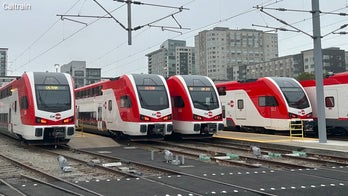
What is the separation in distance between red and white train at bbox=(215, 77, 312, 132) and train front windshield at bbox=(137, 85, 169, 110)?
18.4 ft

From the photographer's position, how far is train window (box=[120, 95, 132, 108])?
61.6 ft

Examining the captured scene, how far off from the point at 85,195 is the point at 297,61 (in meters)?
92.5

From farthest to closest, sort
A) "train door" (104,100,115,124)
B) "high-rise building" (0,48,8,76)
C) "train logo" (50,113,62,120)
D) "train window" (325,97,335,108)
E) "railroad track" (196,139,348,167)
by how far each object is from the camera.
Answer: "high-rise building" (0,48,8,76), "train door" (104,100,115,124), "train window" (325,97,335,108), "train logo" (50,113,62,120), "railroad track" (196,139,348,167)

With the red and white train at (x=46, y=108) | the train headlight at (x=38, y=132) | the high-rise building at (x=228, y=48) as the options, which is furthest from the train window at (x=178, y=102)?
the high-rise building at (x=228, y=48)

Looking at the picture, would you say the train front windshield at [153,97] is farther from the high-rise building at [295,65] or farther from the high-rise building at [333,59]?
the high-rise building at [333,59]

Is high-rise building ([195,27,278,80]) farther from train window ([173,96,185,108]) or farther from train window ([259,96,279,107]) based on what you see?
train window ([173,96,185,108])

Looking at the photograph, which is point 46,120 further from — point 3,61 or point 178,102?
point 3,61

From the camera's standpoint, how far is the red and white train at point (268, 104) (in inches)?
845

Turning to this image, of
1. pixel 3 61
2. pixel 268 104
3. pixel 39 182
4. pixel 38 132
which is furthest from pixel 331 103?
pixel 3 61

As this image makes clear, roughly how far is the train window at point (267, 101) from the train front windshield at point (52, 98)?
10747mm

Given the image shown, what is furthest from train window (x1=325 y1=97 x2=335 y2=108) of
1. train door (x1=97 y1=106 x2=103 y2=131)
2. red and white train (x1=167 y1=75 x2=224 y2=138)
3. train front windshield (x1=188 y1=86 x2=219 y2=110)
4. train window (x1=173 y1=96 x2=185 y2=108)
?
train door (x1=97 y1=106 x2=103 y2=131)

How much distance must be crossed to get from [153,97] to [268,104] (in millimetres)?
7095

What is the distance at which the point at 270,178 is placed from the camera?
9469 mm

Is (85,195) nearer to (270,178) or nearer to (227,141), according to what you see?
(270,178)
